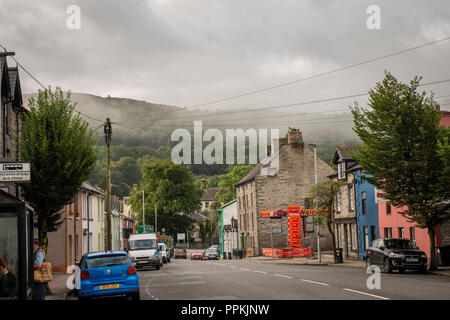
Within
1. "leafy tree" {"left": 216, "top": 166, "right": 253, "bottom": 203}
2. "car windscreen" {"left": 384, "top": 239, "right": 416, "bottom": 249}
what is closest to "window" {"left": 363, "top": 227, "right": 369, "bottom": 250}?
"car windscreen" {"left": 384, "top": 239, "right": 416, "bottom": 249}

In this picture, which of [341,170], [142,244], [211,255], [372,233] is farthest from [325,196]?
[211,255]

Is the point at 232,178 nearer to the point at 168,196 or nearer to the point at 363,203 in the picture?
the point at 168,196

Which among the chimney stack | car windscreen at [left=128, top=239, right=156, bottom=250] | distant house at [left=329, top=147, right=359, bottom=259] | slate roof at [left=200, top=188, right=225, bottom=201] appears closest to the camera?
car windscreen at [left=128, top=239, right=156, bottom=250]

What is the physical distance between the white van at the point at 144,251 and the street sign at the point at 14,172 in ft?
77.5

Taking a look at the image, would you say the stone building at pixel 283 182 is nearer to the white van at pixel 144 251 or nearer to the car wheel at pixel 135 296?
the white van at pixel 144 251

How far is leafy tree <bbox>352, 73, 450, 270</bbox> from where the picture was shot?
27812mm

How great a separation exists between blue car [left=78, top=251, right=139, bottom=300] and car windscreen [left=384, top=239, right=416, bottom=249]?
16029 millimetres

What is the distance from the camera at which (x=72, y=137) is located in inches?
862

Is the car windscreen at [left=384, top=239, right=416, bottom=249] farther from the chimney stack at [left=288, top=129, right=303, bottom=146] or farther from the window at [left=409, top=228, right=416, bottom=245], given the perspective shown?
the chimney stack at [left=288, top=129, right=303, bottom=146]

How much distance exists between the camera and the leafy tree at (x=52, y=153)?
21422 mm

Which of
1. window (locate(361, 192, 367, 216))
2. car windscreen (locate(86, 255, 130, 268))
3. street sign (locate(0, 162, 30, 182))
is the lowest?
car windscreen (locate(86, 255, 130, 268))

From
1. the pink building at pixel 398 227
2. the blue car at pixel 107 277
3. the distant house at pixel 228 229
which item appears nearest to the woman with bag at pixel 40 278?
the blue car at pixel 107 277
